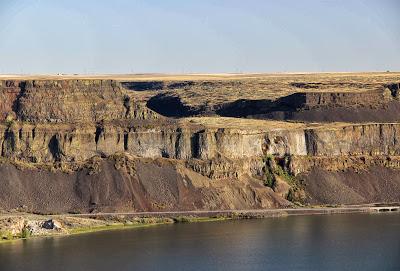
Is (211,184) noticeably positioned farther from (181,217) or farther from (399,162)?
(399,162)

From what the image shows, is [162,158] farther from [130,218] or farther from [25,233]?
[25,233]

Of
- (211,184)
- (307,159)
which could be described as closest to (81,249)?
(211,184)

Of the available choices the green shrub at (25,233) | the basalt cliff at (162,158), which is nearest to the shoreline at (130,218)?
the green shrub at (25,233)

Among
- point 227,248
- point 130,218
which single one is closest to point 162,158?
point 130,218

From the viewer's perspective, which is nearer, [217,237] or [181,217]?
[217,237]

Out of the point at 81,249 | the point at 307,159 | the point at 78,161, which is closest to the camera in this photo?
the point at 81,249

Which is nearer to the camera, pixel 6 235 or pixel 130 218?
pixel 6 235
